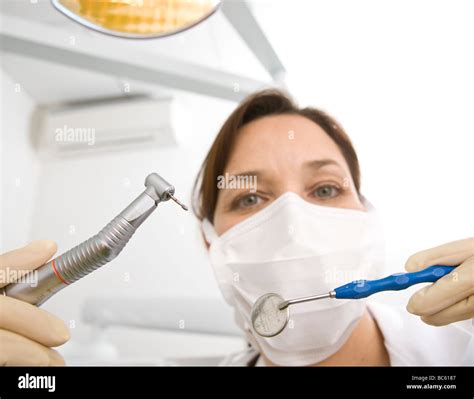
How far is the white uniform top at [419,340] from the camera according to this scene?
30.2 inches

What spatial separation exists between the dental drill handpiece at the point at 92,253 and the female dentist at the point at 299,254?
0.03 meters

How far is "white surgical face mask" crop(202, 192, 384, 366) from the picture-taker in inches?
28.3

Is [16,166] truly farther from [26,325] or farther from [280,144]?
[280,144]

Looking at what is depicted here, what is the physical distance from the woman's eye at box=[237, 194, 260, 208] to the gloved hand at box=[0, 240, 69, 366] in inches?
14.8

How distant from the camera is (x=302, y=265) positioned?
727 millimetres

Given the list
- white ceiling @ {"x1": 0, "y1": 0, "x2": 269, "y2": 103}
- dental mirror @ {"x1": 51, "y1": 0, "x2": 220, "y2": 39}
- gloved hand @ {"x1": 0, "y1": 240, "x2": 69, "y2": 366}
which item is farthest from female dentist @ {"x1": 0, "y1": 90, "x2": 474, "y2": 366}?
dental mirror @ {"x1": 51, "y1": 0, "x2": 220, "y2": 39}

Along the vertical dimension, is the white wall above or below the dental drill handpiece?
above

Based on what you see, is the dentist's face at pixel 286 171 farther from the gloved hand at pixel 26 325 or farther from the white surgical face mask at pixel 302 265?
the gloved hand at pixel 26 325

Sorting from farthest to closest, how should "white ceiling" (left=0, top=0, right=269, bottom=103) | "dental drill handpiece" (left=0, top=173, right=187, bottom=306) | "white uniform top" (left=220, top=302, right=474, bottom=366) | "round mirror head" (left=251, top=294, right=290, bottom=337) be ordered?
1. "white ceiling" (left=0, top=0, right=269, bottom=103)
2. "white uniform top" (left=220, top=302, right=474, bottom=366)
3. "round mirror head" (left=251, top=294, right=290, bottom=337)
4. "dental drill handpiece" (left=0, top=173, right=187, bottom=306)

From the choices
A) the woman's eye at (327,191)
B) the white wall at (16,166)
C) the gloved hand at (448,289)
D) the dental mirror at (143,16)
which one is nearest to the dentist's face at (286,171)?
the woman's eye at (327,191)

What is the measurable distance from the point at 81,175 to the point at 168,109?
11.1 inches

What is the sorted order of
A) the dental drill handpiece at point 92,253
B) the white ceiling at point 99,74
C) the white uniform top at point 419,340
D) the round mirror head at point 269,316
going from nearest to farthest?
the dental drill handpiece at point 92,253, the round mirror head at point 269,316, the white uniform top at point 419,340, the white ceiling at point 99,74

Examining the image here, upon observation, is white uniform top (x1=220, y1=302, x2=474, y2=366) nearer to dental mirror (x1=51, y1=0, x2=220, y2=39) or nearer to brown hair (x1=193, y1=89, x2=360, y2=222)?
brown hair (x1=193, y1=89, x2=360, y2=222)
